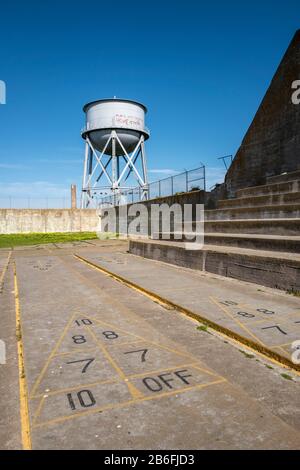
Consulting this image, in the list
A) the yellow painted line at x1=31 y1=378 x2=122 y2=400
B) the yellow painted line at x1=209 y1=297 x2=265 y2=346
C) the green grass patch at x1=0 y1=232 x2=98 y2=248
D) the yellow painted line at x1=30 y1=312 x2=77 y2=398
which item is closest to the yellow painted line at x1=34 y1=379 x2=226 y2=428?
the yellow painted line at x1=31 y1=378 x2=122 y2=400

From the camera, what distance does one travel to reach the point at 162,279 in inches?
384

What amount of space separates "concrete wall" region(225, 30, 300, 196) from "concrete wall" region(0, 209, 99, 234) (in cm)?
2624

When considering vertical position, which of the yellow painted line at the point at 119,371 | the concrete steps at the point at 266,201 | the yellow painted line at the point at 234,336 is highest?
the concrete steps at the point at 266,201

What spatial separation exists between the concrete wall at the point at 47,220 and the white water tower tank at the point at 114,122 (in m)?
9.34

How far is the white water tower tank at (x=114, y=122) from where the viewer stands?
41375 mm

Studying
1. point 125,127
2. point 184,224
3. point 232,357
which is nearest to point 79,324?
point 232,357

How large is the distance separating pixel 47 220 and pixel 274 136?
3070 centimetres

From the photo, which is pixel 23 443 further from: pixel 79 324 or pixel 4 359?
pixel 79 324

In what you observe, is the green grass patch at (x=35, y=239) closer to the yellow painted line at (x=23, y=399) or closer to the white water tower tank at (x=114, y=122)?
the white water tower tank at (x=114, y=122)

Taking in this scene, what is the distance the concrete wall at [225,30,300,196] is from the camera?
16.0 m

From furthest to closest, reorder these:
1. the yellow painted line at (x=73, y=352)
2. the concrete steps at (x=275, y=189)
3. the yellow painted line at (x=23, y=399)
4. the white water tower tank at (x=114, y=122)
Answer: the white water tower tank at (x=114, y=122) → the concrete steps at (x=275, y=189) → the yellow painted line at (x=73, y=352) → the yellow painted line at (x=23, y=399)

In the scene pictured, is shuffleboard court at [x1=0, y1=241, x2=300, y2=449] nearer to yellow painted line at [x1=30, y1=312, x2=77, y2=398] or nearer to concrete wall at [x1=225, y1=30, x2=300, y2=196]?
yellow painted line at [x1=30, y1=312, x2=77, y2=398]

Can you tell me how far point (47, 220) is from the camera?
41.2 metres

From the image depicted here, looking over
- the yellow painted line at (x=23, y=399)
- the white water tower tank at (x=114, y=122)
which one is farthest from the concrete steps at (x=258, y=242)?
the white water tower tank at (x=114, y=122)
